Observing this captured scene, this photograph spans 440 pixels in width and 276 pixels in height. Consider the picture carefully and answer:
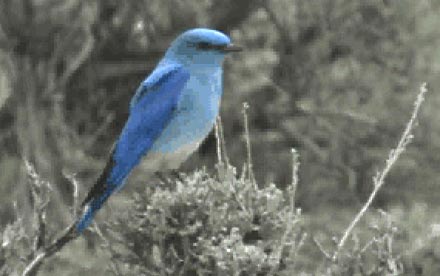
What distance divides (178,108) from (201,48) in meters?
0.32

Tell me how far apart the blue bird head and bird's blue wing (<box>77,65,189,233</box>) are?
0.08 meters

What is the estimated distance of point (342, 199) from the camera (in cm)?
1310

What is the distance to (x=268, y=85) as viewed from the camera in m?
12.5

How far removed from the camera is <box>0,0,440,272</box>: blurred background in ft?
37.1

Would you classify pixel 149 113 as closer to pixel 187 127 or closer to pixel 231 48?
pixel 187 127

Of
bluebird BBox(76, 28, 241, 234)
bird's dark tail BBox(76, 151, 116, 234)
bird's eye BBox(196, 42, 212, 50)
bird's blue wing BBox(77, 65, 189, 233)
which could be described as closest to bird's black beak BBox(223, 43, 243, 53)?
bluebird BBox(76, 28, 241, 234)

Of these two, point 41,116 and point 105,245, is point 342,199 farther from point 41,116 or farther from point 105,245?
point 105,245

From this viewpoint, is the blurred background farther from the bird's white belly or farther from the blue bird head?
the bird's white belly

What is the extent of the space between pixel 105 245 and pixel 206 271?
1.40 ft

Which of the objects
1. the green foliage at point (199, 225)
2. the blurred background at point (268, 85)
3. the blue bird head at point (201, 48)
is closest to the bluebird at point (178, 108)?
the blue bird head at point (201, 48)

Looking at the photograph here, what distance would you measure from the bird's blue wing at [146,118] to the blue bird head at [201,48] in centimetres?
8

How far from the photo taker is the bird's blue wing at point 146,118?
20.5ft

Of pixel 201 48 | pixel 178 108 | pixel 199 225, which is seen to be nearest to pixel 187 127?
pixel 178 108

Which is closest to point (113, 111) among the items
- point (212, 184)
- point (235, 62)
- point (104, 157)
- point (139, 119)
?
point (104, 157)
